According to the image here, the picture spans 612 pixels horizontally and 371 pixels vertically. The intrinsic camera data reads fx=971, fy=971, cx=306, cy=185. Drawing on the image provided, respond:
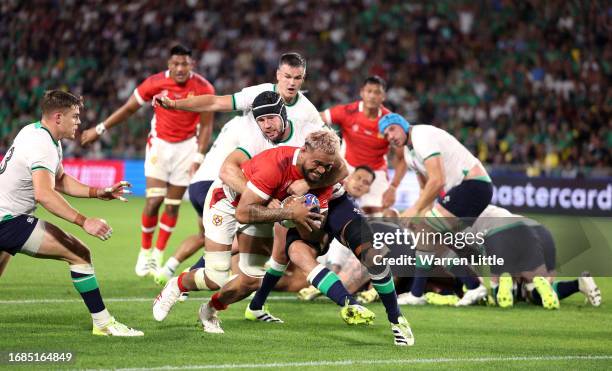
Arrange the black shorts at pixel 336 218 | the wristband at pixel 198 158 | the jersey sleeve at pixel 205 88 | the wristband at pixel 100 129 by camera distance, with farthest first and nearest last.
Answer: the jersey sleeve at pixel 205 88
the wristband at pixel 198 158
the wristband at pixel 100 129
the black shorts at pixel 336 218

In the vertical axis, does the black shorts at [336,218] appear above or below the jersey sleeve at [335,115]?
above

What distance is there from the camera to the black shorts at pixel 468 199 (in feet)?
36.4

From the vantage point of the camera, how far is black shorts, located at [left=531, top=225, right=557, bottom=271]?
1135 centimetres

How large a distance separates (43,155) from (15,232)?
670 millimetres

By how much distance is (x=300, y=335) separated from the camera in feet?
28.2

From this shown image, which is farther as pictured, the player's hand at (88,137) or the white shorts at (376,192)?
the white shorts at (376,192)

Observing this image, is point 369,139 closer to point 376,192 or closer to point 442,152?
point 376,192

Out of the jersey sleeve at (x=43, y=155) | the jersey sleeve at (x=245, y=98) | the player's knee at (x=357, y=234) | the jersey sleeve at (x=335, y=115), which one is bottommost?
the jersey sleeve at (x=335, y=115)

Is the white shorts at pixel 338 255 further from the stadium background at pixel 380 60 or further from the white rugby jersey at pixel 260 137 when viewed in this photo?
the stadium background at pixel 380 60

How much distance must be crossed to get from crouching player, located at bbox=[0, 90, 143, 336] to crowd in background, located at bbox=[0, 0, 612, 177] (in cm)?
1722

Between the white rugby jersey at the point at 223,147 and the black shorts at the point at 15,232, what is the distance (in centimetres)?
206

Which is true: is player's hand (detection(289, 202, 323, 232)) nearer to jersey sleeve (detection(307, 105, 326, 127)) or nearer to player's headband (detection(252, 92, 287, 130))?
player's headband (detection(252, 92, 287, 130))

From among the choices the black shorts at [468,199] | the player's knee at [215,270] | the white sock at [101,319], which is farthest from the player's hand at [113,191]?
the black shorts at [468,199]

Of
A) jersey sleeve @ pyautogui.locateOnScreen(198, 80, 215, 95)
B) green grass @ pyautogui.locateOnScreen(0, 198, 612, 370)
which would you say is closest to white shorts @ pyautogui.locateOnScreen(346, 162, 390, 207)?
jersey sleeve @ pyautogui.locateOnScreen(198, 80, 215, 95)
